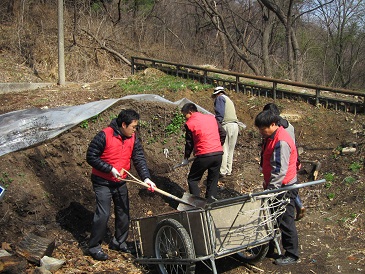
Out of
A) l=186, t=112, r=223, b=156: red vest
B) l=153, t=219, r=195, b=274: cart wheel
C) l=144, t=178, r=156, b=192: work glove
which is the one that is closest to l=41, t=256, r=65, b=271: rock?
l=153, t=219, r=195, b=274: cart wheel

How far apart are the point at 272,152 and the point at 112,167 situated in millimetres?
1819

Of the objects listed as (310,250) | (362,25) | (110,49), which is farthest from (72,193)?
(362,25)

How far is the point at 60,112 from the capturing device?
8844 mm

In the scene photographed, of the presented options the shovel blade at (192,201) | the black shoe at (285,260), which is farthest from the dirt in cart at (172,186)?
the shovel blade at (192,201)

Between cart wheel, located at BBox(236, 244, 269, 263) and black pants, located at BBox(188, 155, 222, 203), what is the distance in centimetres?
125

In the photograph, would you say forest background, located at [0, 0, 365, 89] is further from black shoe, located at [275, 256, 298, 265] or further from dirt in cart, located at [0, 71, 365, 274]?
black shoe, located at [275, 256, 298, 265]

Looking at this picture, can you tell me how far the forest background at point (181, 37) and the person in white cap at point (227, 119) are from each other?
9250 millimetres

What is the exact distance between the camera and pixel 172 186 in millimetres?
7883

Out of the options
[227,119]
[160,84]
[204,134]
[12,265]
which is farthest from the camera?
[160,84]

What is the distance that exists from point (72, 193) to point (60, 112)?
7.65 ft

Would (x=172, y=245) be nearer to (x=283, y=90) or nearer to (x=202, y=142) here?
(x=202, y=142)

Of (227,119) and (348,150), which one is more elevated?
(227,119)

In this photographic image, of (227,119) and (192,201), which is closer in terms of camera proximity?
(192,201)

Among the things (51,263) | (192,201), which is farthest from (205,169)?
(51,263)
